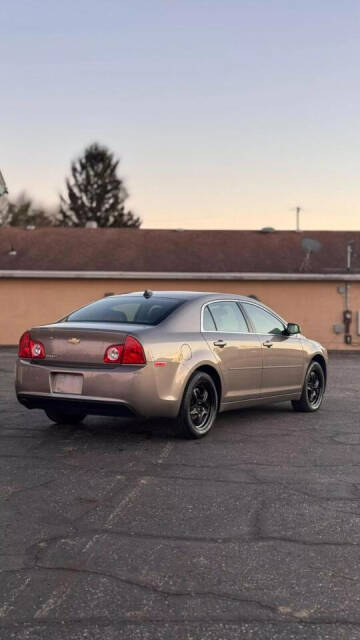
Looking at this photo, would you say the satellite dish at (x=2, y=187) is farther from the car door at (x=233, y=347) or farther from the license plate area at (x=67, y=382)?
the license plate area at (x=67, y=382)

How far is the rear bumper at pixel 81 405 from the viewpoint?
23.2 feet

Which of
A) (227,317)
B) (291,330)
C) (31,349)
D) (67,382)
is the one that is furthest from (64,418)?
(291,330)

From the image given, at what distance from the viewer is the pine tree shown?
68.5 m

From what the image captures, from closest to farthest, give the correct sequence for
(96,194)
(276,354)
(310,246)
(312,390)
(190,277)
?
(276,354), (312,390), (190,277), (310,246), (96,194)

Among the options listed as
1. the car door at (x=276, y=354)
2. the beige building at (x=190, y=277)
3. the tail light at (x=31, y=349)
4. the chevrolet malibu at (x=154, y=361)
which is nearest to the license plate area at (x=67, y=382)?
the chevrolet malibu at (x=154, y=361)

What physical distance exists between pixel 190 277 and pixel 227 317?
15983 millimetres

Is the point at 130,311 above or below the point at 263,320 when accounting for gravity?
above

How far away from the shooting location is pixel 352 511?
522 cm

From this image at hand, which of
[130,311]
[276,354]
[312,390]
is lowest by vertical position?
[312,390]

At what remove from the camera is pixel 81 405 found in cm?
717

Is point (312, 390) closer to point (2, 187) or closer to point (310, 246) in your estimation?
point (2, 187)

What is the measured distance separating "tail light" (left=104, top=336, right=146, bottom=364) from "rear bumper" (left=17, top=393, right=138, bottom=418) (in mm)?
382

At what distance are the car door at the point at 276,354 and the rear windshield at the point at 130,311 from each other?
1341 millimetres

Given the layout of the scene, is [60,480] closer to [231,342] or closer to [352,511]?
[352,511]
